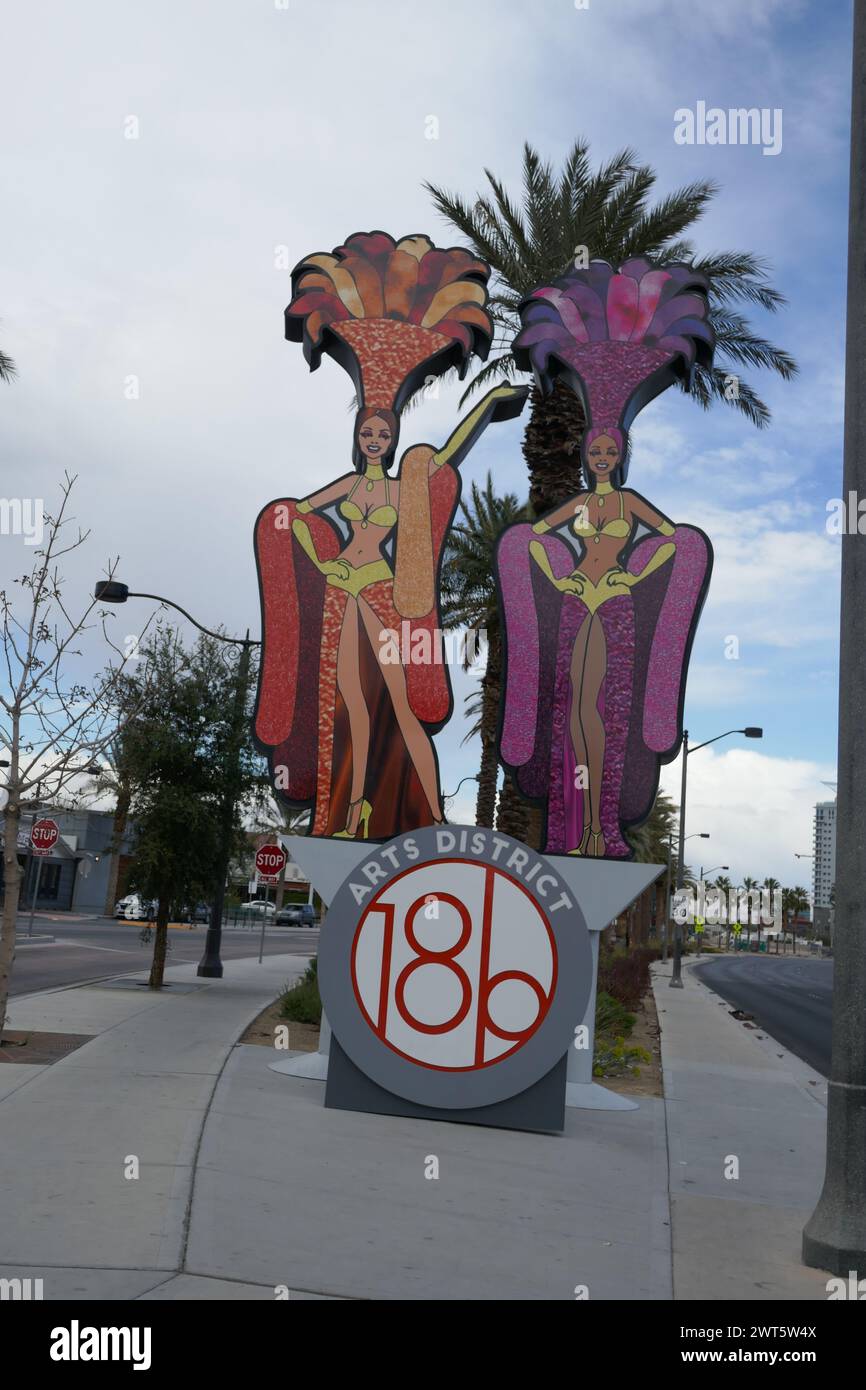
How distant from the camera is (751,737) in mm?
40219

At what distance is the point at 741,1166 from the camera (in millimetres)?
9008

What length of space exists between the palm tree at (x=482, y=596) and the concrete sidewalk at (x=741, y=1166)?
9817 mm

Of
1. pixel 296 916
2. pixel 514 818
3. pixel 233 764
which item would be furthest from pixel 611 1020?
pixel 296 916

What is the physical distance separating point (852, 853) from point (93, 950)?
86.0ft

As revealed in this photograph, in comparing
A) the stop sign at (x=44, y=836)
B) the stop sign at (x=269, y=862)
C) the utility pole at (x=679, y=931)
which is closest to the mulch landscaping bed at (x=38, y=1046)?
the stop sign at (x=269, y=862)

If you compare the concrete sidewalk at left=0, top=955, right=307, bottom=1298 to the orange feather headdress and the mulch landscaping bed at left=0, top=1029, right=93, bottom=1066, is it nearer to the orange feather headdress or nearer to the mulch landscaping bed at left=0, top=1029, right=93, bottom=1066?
the mulch landscaping bed at left=0, top=1029, right=93, bottom=1066

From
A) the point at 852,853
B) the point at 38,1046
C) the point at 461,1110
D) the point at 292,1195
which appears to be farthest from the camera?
the point at 38,1046

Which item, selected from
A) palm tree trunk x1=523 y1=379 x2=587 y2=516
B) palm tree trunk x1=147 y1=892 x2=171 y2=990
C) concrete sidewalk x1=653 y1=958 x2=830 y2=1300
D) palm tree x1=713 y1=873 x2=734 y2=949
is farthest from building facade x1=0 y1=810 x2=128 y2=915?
palm tree x1=713 y1=873 x2=734 y2=949

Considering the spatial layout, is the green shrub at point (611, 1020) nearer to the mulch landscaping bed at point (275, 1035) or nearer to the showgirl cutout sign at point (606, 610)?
the mulch landscaping bed at point (275, 1035)

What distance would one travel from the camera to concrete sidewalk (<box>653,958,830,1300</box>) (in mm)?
6062

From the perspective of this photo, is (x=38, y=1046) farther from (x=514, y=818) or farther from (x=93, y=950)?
(x=93, y=950)

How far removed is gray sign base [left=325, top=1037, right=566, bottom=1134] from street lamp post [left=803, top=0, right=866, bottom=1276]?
334cm
